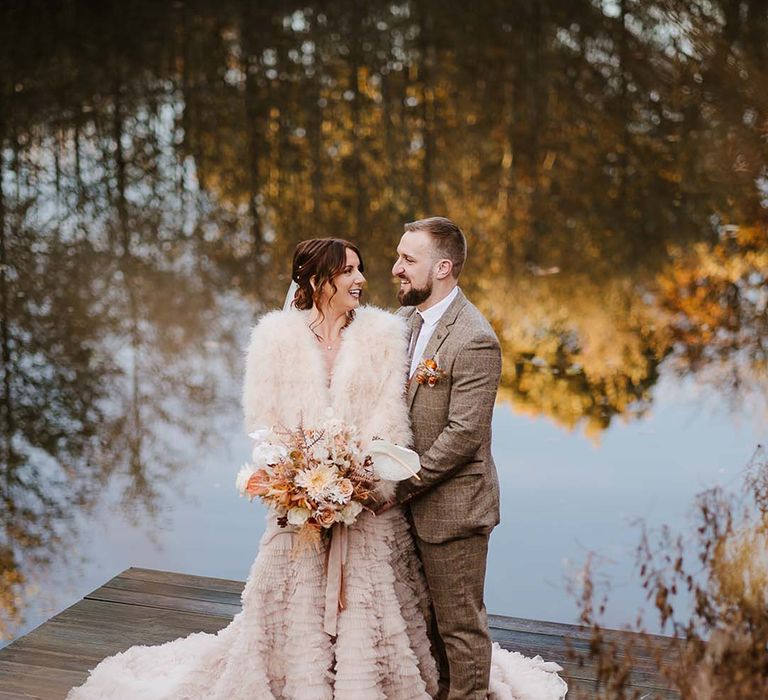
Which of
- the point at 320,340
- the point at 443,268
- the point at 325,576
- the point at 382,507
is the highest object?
the point at 443,268

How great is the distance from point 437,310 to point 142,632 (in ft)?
6.48

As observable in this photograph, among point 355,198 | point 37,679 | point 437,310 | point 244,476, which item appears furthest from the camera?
point 355,198

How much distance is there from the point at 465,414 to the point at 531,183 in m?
9.45

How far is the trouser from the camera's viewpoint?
3.38 meters

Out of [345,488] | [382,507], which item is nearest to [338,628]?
[382,507]

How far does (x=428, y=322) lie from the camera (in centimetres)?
344

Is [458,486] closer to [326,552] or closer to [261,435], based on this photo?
[326,552]

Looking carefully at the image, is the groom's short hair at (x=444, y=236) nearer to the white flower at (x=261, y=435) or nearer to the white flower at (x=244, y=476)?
the white flower at (x=261, y=435)

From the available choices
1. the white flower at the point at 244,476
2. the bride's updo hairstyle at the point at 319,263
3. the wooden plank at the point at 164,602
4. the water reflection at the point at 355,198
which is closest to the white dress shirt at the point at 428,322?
the bride's updo hairstyle at the point at 319,263

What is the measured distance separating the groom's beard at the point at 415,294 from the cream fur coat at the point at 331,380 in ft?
0.31

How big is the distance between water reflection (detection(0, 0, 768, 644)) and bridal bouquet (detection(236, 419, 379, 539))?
257 cm

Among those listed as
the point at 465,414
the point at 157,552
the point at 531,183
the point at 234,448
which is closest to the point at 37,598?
the point at 157,552

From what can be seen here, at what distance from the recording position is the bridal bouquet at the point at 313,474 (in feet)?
10.0

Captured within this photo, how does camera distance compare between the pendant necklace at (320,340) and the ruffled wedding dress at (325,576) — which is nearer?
the ruffled wedding dress at (325,576)
